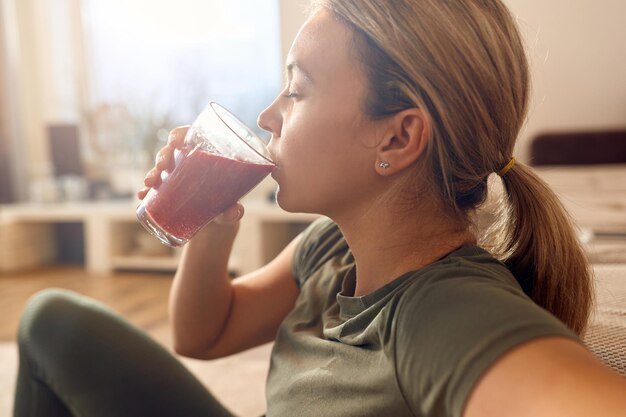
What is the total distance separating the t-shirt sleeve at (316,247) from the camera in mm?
1060

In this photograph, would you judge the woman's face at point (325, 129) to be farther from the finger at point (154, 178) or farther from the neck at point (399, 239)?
the finger at point (154, 178)

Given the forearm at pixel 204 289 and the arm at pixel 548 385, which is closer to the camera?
the arm at pixel 548 385

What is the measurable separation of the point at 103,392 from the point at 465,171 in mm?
651

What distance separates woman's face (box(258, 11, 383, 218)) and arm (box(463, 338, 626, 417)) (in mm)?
336

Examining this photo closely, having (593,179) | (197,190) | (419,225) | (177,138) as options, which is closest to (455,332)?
(419,225)

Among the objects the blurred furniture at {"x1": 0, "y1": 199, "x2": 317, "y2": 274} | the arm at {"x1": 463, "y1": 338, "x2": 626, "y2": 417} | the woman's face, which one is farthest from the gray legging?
the blurred furniture at {"x1": 0, "y1": 199, "x2": 317, "y2": 274}

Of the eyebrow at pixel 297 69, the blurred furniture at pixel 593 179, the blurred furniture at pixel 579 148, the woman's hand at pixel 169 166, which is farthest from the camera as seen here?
the blurred furniture at pixel 579 148

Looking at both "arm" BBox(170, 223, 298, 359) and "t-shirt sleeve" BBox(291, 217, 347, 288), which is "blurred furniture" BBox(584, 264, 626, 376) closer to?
"t-shirt sleeve" BBox(291, 217, 347, 288)

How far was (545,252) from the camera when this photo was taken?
0.79 m

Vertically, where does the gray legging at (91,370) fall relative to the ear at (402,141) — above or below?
below

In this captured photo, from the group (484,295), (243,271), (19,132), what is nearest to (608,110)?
(243,271)

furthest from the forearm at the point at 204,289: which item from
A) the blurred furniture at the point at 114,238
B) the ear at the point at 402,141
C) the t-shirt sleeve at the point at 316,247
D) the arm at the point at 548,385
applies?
the blurred furniture at the point at 114,238

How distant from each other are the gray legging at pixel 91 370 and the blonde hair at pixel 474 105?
0.56m

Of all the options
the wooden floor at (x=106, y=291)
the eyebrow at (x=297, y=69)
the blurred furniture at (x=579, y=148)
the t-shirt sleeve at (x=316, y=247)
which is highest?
the eyebrow at (x=297, y=69)
